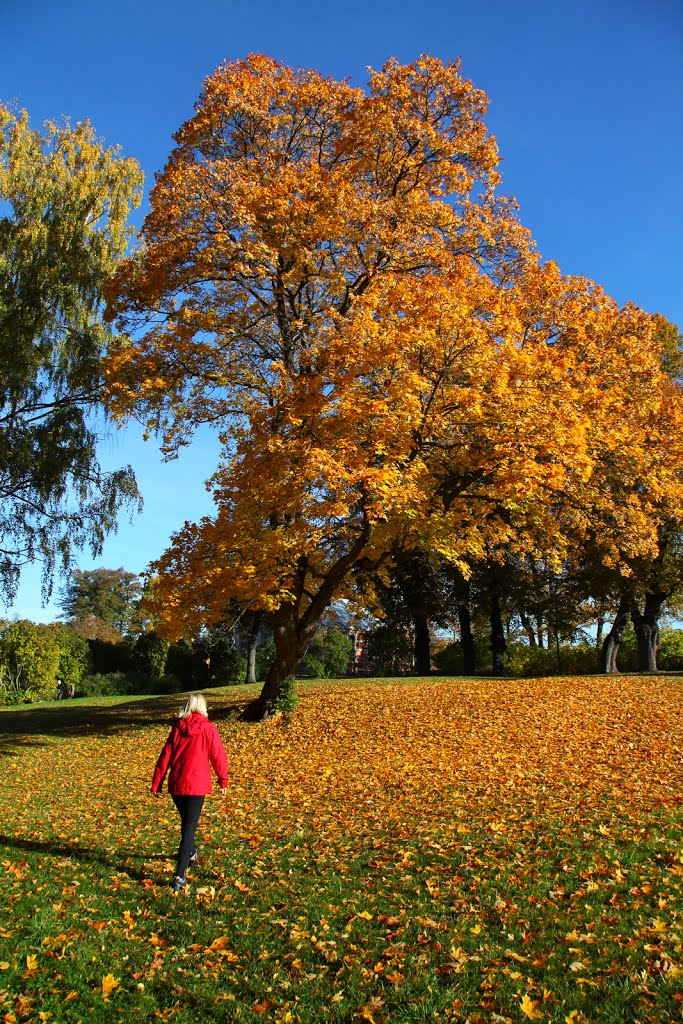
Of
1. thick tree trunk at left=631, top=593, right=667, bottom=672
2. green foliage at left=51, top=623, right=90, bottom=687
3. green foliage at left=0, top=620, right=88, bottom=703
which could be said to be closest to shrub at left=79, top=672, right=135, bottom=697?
green foliage at left=51, top=623, right=90, bottom=687

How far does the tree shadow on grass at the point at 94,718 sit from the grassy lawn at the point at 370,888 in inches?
151

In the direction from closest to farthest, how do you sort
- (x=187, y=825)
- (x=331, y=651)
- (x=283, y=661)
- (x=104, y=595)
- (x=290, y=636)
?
(x=187, y=825) < (x=283, y=661) < (x=290, y=636) < (x=331, y=651) < (x=104, y=595)

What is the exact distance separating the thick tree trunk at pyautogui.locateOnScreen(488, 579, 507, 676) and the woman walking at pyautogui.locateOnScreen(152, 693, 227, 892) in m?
24.8

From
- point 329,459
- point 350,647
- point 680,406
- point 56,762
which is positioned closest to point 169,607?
point 56,762

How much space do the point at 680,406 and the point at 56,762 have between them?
56.4 feet

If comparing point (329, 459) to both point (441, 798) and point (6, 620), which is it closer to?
point (441, 798)

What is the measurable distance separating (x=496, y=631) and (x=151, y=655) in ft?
60.3

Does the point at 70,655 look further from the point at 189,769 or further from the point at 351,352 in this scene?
the point at 189,769

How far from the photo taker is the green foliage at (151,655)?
35688 millimetres

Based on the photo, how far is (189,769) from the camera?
6.25 metres

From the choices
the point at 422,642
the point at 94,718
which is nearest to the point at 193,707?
the point at 94,718

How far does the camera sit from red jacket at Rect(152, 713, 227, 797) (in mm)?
6223

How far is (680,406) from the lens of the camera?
17438 mm

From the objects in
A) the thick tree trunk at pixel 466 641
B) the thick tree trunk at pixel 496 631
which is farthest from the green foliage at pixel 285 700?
the thick tree trunk at pixel 466 641
